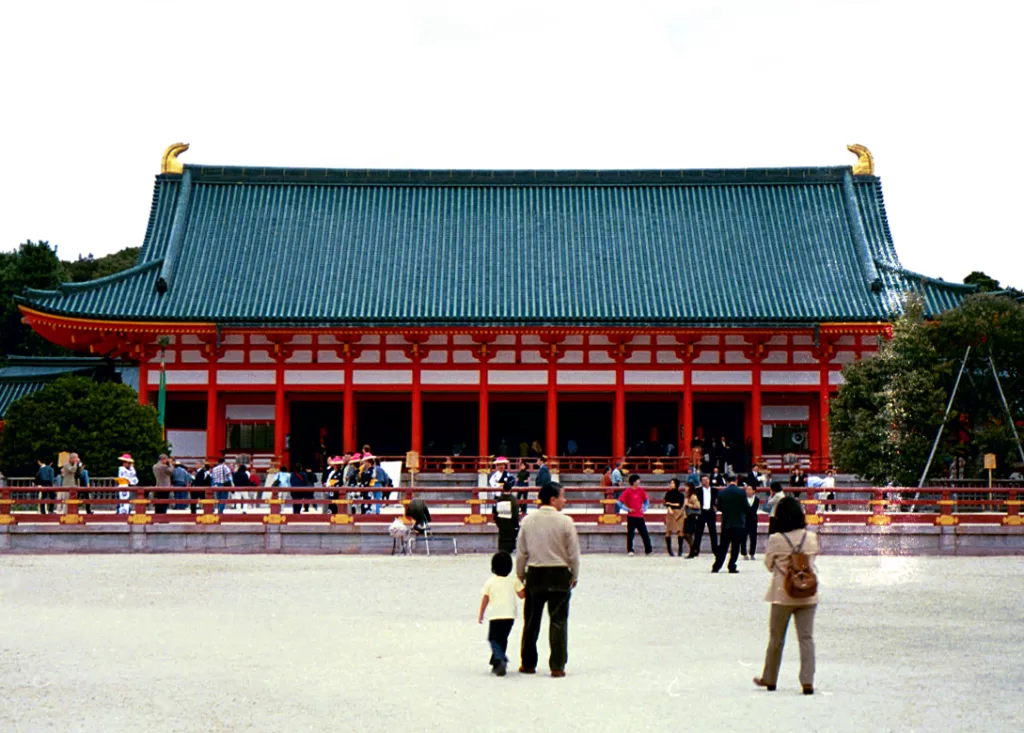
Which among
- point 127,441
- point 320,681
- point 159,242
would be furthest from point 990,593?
point 159,242

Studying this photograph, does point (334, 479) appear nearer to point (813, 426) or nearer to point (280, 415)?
point (280, 415)

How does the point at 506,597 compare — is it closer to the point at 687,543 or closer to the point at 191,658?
the point at 191,658

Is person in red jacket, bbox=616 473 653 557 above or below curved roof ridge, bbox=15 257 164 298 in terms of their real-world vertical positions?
below

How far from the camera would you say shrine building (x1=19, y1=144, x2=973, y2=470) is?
4259 centimetres

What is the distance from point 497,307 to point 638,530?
1747cm

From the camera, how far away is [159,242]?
47469 millimetres

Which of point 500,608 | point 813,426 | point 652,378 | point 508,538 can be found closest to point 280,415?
point 652,378

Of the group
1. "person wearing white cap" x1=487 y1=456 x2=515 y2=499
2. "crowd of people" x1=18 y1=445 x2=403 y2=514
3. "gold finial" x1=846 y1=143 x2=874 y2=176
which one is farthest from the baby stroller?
"gold finial" x1=846 y1=143 x2=874 y2=176

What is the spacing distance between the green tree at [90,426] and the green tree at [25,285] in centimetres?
3313

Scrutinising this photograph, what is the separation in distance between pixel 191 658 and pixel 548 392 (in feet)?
97.5

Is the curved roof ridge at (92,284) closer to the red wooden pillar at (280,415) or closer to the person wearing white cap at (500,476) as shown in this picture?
the red wooden pillar at (280,415)

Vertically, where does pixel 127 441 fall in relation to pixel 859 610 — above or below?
above

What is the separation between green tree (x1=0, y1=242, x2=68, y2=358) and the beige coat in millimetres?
59718

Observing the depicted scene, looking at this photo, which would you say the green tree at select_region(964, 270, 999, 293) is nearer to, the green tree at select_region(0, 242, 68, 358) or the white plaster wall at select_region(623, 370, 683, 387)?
the white plaster wall at select_region(623, 370, 683, 387)
